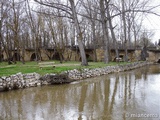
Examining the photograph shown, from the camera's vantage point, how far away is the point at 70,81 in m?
11.2

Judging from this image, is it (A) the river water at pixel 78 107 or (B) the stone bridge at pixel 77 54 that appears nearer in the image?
(A) the river water at pixel 78 107

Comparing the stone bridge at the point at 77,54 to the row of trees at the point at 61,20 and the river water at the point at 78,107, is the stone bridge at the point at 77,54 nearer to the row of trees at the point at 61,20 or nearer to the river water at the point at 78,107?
the row of trees at the point at 61,20

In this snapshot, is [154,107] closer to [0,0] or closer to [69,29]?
[0,0]

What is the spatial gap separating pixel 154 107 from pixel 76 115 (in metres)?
2.48

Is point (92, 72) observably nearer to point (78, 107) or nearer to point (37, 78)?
point (37, 78)

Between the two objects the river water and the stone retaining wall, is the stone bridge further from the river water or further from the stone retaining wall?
the river water

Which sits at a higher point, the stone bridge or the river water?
the stone bridge

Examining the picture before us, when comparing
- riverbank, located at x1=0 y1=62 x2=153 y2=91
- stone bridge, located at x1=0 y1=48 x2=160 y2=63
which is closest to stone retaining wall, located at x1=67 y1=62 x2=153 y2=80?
riverbank, located at x1=0 y1=62 x2=153 y2=91

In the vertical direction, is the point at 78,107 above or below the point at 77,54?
below

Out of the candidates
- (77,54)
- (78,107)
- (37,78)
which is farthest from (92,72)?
(77,54)

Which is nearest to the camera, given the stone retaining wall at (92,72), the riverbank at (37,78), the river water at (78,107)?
the river water at (78,107)

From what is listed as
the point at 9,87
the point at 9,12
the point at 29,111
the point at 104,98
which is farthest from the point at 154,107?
the point at 9,12

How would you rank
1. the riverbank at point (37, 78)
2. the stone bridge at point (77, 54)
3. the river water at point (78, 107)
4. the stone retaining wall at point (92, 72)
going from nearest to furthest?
1. the river water at point (78, 107)
2. the riverbank at point (37, 78)
3. the stone retaining wall at point (92, 72)
4. the stone bridge at point (77, 54)

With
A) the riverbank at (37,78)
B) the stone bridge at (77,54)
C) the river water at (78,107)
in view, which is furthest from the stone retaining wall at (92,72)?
the stone bridge at (77,54)
